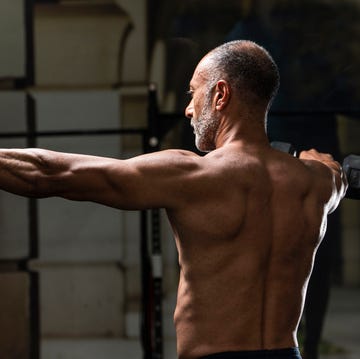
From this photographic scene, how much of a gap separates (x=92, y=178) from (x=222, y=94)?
371 millimetres

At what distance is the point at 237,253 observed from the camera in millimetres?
2352

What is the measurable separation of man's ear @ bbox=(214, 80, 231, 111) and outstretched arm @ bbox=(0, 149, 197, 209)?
0.21 meters

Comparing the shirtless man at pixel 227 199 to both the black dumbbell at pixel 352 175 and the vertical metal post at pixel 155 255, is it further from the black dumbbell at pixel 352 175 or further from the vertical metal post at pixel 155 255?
the vertical metal post at pixel 155 255

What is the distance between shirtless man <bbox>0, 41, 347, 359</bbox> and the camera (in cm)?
230

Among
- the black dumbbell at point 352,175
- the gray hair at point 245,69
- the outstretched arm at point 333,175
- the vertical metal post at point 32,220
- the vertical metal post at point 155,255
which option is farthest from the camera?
the vertical metal post at point 32,220

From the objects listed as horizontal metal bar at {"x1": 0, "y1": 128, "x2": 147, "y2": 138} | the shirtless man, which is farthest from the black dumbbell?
horizontal metal bar at {"x1": 0, "y1": 128, "x2": 147, "y2": 138}

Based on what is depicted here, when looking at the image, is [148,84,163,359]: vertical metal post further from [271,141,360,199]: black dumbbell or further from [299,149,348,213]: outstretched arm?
[299,149,348,213]: outstretched arm

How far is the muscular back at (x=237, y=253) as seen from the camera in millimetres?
2336

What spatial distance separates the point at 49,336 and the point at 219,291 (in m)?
3.75

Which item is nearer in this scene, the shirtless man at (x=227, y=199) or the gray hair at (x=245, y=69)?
the shirtless man at (x=227, y=199)

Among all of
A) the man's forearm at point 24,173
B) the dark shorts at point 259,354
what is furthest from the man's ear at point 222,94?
the dark shorts at point 259,354

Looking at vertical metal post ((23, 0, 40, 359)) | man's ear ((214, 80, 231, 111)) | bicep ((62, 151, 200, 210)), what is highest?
man's ear ((214, 80, 231, 111))

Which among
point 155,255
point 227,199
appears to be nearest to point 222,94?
point 227,199

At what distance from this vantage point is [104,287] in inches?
233
